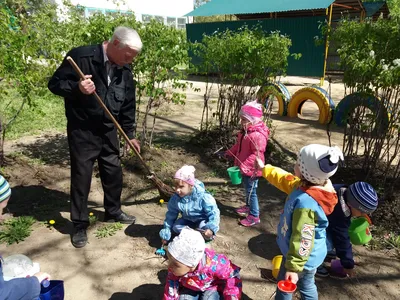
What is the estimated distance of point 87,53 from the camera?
3045 millimetres

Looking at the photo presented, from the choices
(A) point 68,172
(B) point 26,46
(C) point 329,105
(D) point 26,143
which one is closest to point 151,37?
(B) point 26,46

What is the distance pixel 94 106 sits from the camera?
3.09 meters

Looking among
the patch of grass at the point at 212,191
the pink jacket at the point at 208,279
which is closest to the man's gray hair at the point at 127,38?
the pink jacket at the point at 208,279

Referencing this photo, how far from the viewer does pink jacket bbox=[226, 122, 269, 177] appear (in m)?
3.48

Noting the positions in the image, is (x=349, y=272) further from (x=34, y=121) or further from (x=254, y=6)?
(x=254, y=6)

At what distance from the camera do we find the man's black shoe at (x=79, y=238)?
327cm

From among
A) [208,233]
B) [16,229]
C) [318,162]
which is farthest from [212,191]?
[318,162]

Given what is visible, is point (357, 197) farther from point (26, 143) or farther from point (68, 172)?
point (26, 143)

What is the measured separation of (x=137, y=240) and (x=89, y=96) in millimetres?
1440

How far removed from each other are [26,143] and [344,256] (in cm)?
539

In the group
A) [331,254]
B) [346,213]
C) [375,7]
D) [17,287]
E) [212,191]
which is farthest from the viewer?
[375,7]

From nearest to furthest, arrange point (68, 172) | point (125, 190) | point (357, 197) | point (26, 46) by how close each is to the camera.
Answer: point (357, 197) → point (26, 46) → point (125, 190) → point (68, 172)

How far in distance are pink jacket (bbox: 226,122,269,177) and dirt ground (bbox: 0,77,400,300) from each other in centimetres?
64

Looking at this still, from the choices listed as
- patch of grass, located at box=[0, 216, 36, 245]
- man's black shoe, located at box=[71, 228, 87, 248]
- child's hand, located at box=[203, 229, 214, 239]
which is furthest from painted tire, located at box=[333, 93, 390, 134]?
patch of grass, located at box=[0, 216, 36, 245]
